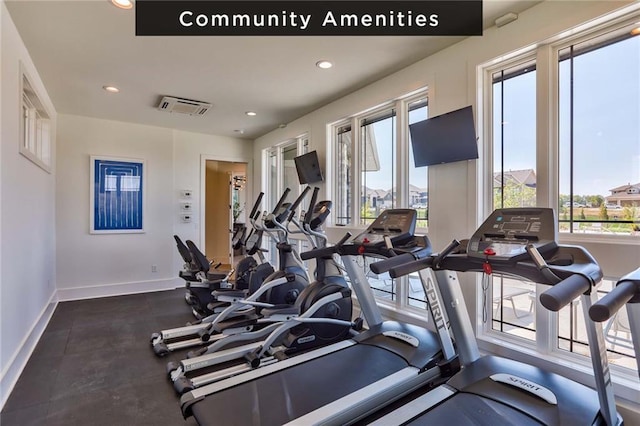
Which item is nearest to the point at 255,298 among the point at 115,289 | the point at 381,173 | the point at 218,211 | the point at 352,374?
the point at 352,374

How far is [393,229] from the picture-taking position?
2.75 meters

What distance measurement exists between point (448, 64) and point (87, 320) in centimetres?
498

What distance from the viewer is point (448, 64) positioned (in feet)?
9.86

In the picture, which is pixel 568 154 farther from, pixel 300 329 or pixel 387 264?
pixel 300 329

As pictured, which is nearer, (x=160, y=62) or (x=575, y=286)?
(x=575, y=286)

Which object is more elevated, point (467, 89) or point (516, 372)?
point (467, 89)

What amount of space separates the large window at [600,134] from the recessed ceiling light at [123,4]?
308cm

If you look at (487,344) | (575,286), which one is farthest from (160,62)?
(487,344)

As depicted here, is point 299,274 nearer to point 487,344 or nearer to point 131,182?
point 487,344

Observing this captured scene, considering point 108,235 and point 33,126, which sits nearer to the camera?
point 33,126

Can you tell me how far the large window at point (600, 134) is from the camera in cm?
210

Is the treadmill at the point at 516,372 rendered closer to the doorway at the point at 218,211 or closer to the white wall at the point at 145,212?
the white wall at the point at 145,212

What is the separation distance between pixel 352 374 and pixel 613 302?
1.73m

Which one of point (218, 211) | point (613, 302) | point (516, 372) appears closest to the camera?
point (613, 302)
